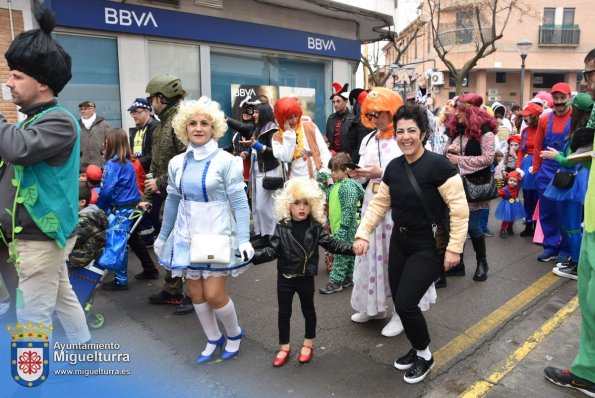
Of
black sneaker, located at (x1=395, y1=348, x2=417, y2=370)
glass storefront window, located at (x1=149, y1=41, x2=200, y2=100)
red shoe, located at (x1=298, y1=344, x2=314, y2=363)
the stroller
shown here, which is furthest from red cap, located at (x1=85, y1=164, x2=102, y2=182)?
glass storefront window, located at (x1=149, y1=41, x2=200, y2=100)

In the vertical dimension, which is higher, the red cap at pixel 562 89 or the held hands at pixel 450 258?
the red cap at pixel 562 89

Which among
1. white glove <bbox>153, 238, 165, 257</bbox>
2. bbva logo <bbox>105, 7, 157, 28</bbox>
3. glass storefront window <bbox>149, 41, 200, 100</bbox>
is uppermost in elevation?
bbva logo <bbox>105, 7, 157, 28</bbox>

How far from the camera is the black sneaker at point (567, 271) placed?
5406mm

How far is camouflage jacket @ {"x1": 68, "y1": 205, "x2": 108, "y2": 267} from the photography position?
151 inches

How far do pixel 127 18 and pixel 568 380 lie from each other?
8.72 metres

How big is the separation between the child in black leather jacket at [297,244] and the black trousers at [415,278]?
0.41 metres

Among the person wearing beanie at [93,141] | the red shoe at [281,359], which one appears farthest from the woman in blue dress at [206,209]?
the person wearing beanie at [93,141]

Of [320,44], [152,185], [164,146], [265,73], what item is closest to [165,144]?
[164,146]

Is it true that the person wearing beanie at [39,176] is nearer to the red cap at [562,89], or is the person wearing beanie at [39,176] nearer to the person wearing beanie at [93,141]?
the person wearing beanie at [93,141]

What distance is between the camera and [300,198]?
3318 mm

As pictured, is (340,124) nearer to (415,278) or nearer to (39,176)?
(415,278)

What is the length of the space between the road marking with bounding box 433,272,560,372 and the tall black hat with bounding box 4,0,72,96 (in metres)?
3.25

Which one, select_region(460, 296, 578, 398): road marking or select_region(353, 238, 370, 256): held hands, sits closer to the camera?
select_region(460, 296, 578, 398): road marking

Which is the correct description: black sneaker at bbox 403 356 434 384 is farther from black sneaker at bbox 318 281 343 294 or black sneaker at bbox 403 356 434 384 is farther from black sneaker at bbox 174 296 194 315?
black sneaker at bbox 174 296 194 315
